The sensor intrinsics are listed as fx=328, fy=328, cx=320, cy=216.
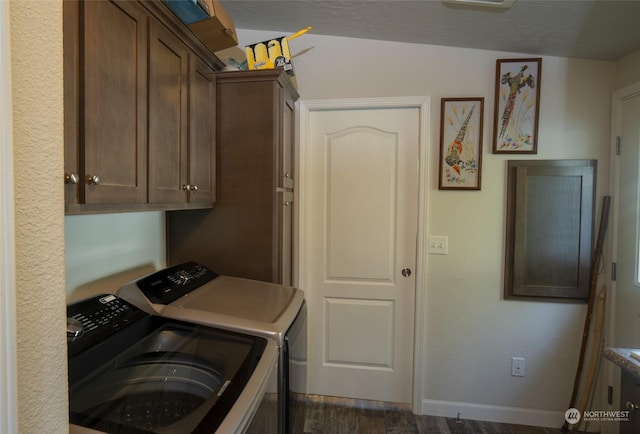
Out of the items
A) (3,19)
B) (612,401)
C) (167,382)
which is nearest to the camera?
(3,19)

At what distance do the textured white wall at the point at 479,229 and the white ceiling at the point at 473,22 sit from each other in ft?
Result: 0.33

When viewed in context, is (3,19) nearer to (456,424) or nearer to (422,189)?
(422,189)

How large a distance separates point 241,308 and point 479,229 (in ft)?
5.24

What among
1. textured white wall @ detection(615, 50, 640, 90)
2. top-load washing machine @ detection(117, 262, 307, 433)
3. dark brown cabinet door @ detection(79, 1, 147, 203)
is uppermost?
textured white wall @ detection(615, 50, 640, 90)

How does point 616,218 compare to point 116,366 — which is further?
point 616,218

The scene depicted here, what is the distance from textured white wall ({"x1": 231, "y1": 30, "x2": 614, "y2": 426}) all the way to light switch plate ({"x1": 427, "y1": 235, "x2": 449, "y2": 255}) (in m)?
0.04

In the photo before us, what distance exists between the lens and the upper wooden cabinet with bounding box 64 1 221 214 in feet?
2.86

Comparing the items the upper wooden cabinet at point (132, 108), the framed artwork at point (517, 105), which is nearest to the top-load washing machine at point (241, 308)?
the upper wooden cabinet at point (132, 108)

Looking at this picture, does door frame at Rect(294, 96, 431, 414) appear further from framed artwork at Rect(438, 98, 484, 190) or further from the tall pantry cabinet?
the tall pantry cabinet

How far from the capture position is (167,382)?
39.5 inches

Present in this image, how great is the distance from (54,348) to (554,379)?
2637 mm

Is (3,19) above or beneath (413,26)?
beneath

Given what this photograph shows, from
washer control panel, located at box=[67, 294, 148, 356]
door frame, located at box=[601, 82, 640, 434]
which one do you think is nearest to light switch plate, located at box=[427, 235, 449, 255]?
door frame, located at box=[601, 82, 640, 434]

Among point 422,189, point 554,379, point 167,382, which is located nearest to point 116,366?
point 167,382
